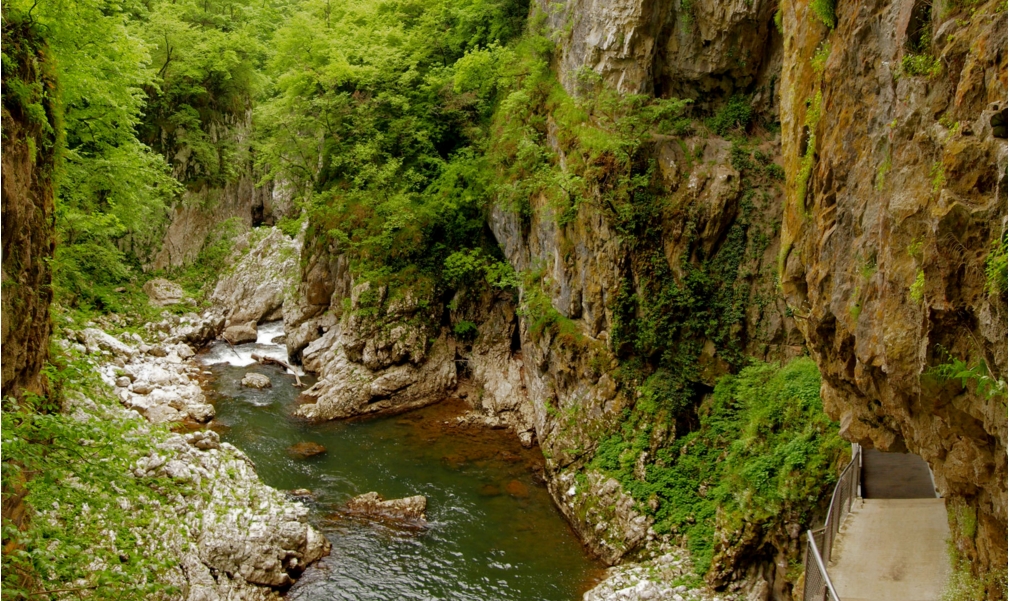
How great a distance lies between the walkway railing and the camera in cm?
745

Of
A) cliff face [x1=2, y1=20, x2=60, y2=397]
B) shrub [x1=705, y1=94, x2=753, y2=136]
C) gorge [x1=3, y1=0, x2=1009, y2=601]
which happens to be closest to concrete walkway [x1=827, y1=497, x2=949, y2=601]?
gorge [x1=3, y1=0, x2=1009, y2=601]

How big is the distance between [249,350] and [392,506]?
13313 mm

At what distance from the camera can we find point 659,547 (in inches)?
496

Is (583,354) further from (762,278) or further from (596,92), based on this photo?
(596,92)

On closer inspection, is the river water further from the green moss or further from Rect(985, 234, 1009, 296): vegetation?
Rect(985, 234, 1009, 296): vegetation

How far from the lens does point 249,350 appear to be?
2497 centimetres

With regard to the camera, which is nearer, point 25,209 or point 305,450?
point 25,209

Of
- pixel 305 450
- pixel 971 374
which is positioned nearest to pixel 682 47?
pixel 971 374

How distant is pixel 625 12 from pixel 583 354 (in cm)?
872

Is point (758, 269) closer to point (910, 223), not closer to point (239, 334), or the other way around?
point (910, 223)

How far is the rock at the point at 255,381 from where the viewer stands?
70.4ft

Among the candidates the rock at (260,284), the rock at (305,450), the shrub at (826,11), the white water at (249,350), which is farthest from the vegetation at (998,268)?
the rock at (260,284)

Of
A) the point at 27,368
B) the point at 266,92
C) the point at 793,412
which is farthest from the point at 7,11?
the point at 266,92

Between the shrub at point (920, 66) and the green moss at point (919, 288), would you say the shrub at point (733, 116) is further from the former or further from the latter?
the green moss at point (919, 288)
